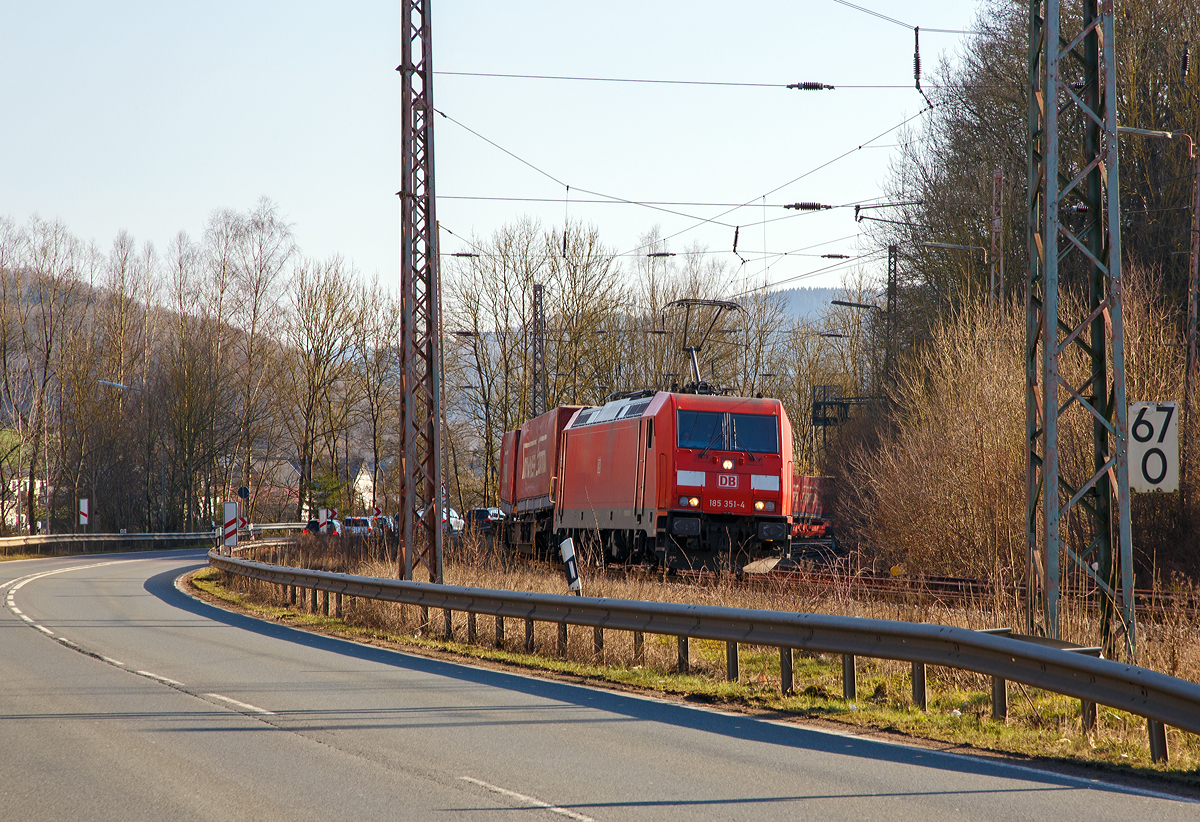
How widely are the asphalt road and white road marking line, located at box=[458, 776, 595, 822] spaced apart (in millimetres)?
20

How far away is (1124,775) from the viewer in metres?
6.39

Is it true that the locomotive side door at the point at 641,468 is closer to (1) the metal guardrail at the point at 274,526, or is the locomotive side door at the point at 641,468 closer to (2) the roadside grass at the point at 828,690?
(2) the roadside grass at the point at 828,690

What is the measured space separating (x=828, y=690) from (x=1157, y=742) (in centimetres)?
329

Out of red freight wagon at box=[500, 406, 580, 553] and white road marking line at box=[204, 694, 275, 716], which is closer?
white road marking line at box=[204, 694, 275, 716]

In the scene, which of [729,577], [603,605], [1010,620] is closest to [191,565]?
[729,577]

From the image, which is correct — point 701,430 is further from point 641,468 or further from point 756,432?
point 641,468

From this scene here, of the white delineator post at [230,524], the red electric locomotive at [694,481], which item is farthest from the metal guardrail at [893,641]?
the white delineator post at [230,524]

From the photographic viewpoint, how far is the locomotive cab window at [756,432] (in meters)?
20.2

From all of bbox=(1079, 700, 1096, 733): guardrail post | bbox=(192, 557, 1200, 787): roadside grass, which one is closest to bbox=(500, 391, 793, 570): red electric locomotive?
bbox=(192, 557, 1200, 787): roadside grass

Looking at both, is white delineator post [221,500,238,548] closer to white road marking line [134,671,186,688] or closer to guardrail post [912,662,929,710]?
white road marking line [134,671,186,688]

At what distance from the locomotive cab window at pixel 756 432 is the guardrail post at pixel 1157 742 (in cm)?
1355

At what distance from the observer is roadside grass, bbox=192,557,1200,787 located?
720cm

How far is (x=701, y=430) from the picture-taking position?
65.5 feet

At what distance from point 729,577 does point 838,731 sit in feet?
26.8
